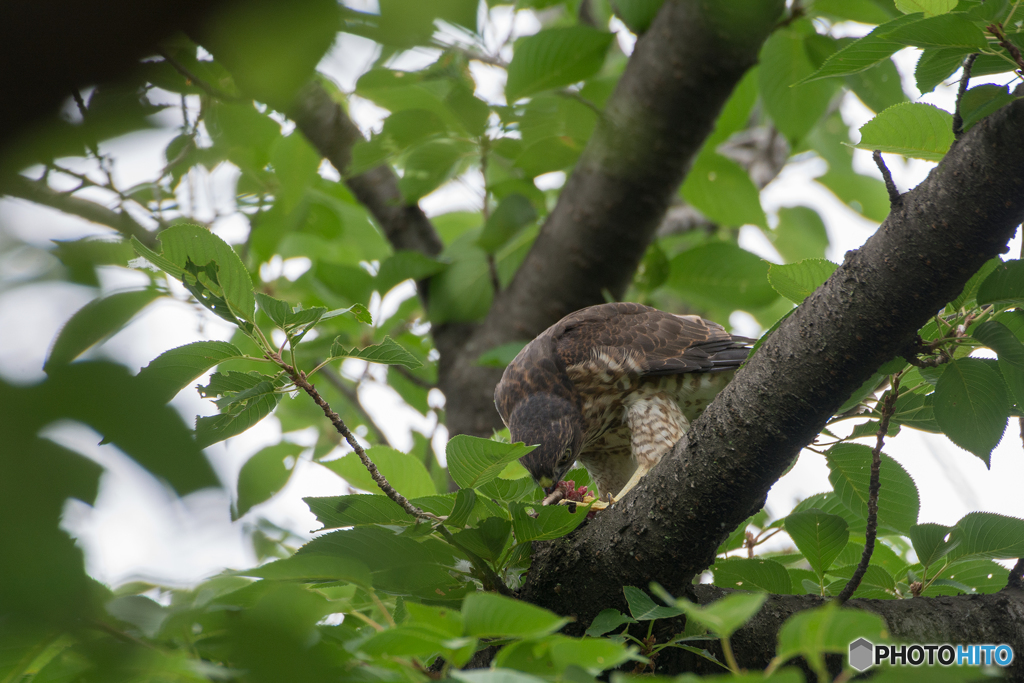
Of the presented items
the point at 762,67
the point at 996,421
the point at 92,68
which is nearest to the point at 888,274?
the point at 996,421

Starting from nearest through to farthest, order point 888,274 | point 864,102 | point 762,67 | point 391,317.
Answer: point 888,274, point 864,102, point 762,67, point 391,317

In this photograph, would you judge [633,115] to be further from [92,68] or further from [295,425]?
[92,68]

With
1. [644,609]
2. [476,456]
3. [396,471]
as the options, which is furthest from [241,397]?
[644,609]

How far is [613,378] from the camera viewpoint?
3250 millimetres

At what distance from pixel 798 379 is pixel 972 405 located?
1.48ft

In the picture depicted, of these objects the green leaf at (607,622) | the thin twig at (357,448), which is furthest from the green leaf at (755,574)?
the thin twig at (357,448)

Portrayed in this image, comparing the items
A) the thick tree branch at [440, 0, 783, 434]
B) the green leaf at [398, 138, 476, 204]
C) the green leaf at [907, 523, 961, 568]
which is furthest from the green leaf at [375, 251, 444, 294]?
the green leaf at [907, 523, 961, 568]

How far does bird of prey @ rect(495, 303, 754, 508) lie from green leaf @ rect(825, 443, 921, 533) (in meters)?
0.93

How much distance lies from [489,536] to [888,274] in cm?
116

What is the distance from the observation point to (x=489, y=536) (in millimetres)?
1775

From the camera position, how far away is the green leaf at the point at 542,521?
177 centimetres

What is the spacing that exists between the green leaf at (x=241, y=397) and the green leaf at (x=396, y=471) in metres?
0.49

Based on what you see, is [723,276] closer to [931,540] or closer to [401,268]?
[401,268]

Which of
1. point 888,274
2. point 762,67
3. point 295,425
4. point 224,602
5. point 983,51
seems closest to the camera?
point 224,602
